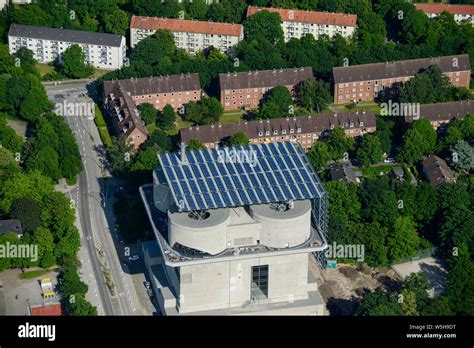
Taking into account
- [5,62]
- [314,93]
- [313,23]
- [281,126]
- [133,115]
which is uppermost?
[313,23]

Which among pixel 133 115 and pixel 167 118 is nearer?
pixel 133 115

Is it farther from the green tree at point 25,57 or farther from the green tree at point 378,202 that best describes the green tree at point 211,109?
the green tree at point 378,202

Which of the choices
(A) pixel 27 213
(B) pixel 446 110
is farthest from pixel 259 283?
(B) pixel 446 110

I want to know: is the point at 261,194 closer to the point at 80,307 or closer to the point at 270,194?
the point at 270,194

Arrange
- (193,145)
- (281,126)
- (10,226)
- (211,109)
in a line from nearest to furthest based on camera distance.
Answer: (10,226) → (193,145) → (281,126) → (211,109)

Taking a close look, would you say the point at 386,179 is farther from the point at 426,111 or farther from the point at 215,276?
the point at 215,276

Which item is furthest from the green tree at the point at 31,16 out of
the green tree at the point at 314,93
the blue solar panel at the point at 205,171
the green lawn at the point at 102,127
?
the blue solar panel at the point at 205,171

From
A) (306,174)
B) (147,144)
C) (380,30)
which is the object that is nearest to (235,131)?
(147,144)
